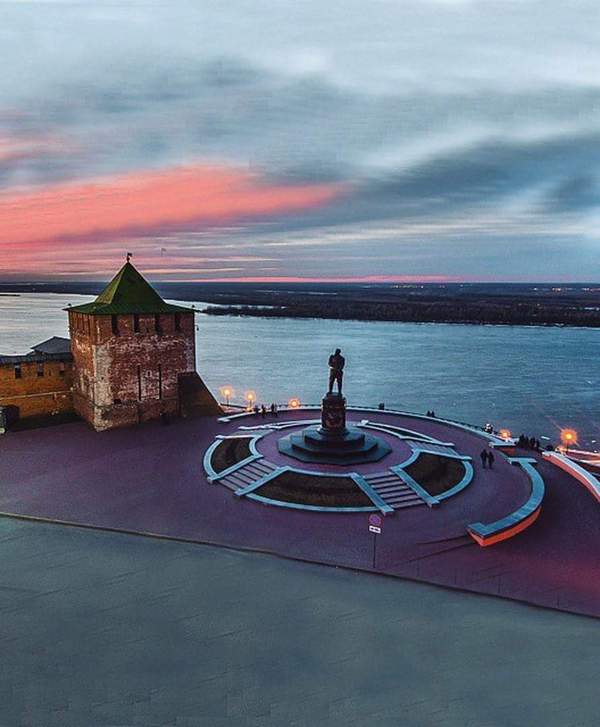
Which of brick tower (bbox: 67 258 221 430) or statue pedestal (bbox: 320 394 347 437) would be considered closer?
statue pedestal (bbox: 320 394 347 437)

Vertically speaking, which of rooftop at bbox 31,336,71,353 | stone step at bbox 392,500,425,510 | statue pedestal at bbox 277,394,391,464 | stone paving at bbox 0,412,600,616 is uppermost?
rooftop at bbox 31,336,71,353

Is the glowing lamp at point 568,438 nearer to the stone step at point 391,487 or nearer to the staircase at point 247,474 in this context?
the stone step at point 391,487

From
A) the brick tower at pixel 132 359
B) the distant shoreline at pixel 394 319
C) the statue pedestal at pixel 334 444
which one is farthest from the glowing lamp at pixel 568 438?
the distant shoreline at pixel 394 319

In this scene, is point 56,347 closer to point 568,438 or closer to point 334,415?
point 334,415

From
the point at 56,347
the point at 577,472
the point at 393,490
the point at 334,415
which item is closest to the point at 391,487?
the point at 393,490

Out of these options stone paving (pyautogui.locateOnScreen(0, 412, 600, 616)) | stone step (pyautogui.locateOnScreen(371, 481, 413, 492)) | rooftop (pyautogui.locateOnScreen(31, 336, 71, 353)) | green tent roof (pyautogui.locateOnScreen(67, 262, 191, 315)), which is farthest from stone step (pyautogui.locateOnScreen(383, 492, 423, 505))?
rooftop (pyautogui.locateOnScreen(31, 336, 71, 353))

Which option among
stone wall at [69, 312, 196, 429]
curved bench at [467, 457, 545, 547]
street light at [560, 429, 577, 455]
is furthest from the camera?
street light at [560, 429, 577, 455]

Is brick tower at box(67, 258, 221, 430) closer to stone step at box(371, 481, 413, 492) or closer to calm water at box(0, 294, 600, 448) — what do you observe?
stone step at box(371, 481, 413, 492)
